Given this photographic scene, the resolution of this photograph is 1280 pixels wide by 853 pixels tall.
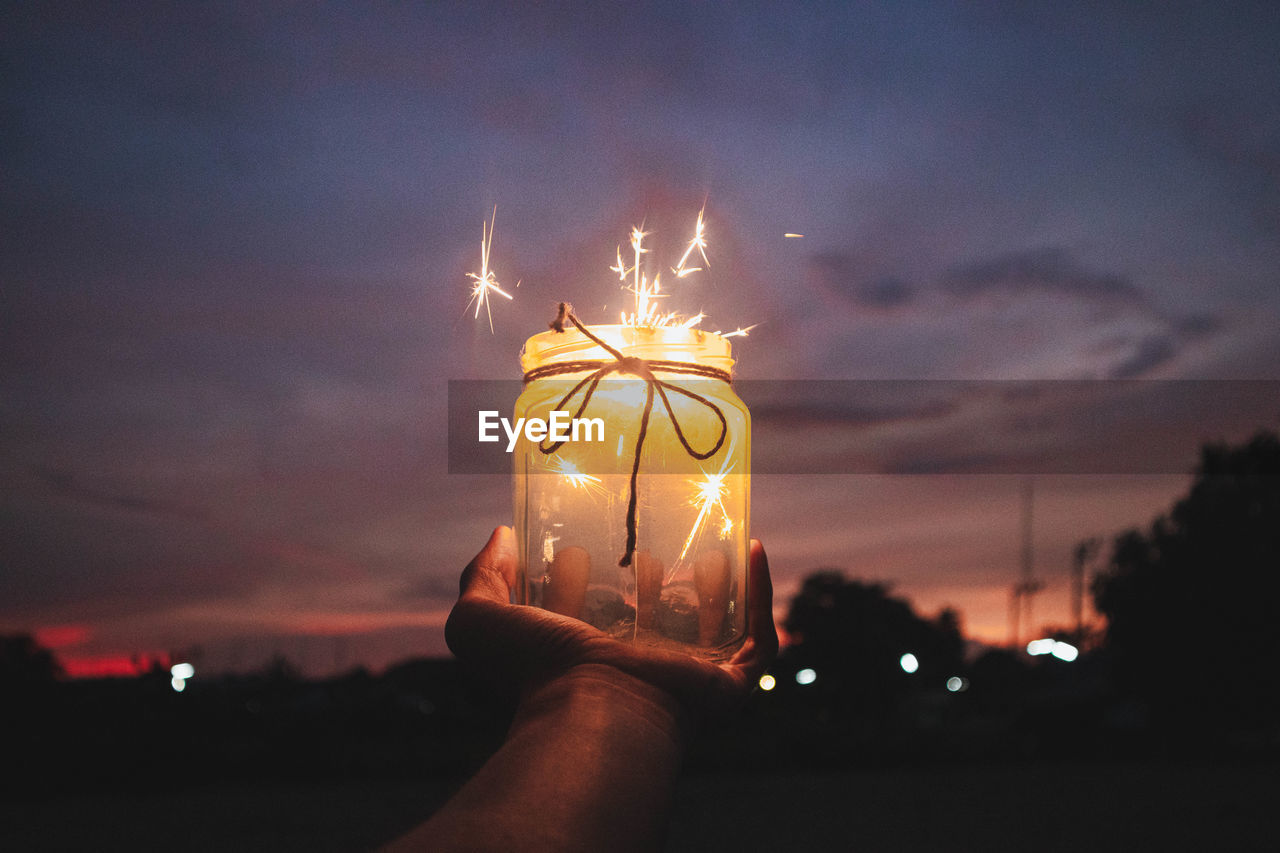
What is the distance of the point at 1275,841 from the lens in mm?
13836

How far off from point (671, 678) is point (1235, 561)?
27603 millimetres

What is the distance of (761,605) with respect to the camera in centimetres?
239

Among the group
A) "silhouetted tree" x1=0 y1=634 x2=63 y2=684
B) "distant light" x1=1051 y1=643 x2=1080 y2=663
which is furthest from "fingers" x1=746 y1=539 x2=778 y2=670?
"distant light" x1=1051 y1=643 x2=1080 y2=663

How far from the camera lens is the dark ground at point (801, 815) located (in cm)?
1363

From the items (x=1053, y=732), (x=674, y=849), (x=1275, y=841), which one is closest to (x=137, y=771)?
(x=674, y=849)

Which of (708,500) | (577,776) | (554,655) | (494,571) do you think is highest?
(708,500)

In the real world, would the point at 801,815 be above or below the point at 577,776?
below

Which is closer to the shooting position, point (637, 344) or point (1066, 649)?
point (637, 344)

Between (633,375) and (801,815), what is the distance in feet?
50.9

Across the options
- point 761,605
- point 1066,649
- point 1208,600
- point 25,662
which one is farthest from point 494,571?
point 25,662

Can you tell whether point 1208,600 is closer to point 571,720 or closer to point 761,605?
point 761,605

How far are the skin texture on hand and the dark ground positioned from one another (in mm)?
10531

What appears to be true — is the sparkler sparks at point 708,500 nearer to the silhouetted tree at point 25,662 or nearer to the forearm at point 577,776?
the forearm at point 577,776

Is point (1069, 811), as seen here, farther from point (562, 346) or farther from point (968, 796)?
point (562, 346)
